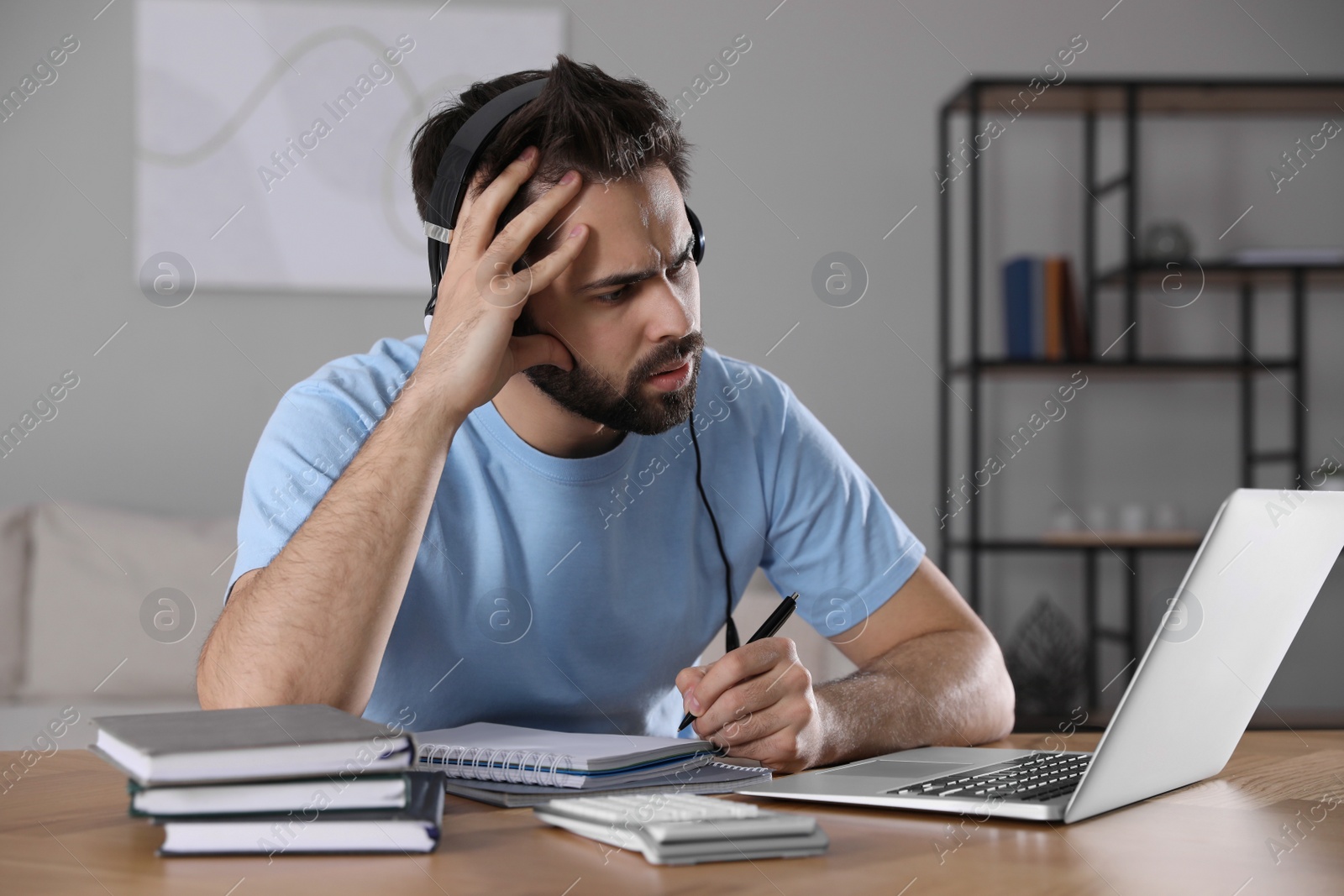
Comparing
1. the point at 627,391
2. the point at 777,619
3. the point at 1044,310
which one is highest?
the point at 1044,310

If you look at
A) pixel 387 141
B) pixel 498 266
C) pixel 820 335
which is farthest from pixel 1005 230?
pixel 498 266

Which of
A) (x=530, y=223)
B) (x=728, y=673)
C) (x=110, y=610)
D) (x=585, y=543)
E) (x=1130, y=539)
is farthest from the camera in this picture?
(x=1130, y=539)

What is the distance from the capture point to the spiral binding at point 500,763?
2.56 feet

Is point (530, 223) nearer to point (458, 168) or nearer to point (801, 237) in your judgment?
point (458, 168)

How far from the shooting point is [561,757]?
0.78 m

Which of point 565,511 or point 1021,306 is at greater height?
point 1021,306

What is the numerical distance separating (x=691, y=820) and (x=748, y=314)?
241 centimetres

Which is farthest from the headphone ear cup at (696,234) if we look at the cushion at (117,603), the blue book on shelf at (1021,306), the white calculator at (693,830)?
the blue book on shelf at (1021,306)

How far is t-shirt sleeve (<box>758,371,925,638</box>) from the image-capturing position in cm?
133

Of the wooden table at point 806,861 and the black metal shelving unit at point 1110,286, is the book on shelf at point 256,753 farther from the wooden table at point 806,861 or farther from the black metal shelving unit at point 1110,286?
the black metal shelving unit at point 1110,286

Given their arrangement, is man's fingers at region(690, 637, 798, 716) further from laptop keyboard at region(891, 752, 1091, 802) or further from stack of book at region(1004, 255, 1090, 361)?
stack of book at region(1004, 255, 1090, 361)

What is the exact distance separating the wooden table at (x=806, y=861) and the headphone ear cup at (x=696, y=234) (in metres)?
0.70

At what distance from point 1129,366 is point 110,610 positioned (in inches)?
95.7

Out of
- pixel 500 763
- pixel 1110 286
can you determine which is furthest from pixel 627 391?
pixel 1110 286
